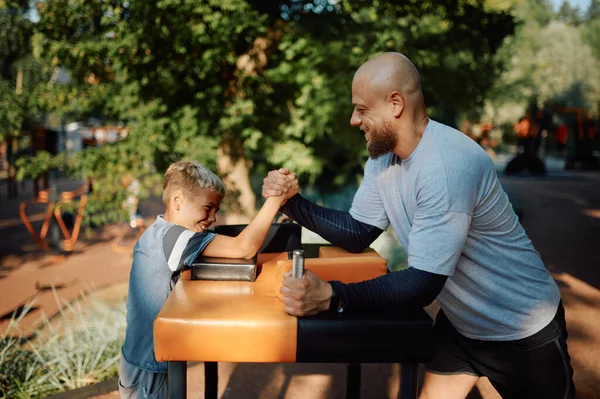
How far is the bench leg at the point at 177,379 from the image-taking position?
4.58 ft

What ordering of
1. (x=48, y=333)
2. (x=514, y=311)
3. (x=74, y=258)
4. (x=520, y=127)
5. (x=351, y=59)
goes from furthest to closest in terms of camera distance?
(x=520, y=127), (x=74, y=258), (x=351, y=59), (x=48, y=333), (x=514, y=311)

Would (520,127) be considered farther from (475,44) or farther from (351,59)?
(351,59)

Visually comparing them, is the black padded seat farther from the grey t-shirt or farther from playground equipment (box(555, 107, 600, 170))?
playground equipment (box(555, 107, 600, 170))

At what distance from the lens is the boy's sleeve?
5.49 feet

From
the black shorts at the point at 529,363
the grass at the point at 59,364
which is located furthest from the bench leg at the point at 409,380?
the grass at the point at 59,364

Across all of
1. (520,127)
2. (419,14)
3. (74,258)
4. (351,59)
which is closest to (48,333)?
(74,258)

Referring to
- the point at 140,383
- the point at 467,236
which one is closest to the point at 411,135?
the point at 467,236

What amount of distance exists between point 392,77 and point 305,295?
0.72 metres

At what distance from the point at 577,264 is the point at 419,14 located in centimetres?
380

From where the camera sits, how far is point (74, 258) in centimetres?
779

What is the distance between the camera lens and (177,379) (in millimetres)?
1405

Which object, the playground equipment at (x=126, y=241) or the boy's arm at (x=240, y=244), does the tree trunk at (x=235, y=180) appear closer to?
the playground equipment at (x=126, y=241)

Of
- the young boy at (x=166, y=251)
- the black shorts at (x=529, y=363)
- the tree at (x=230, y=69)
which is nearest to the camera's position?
the black shorts at (x=529, y=363)

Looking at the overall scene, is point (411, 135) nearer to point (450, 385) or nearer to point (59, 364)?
point (450, 385)
